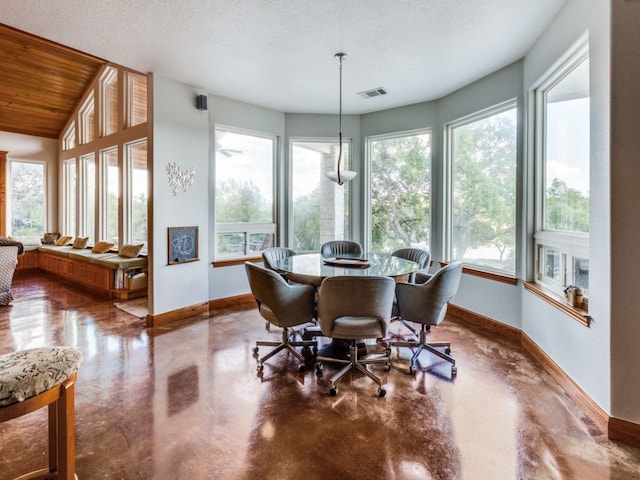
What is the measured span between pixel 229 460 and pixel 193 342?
183 cm

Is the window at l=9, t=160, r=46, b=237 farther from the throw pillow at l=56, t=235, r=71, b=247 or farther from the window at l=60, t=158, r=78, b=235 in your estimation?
the throw pillow at l=56, t=235, r=71, b=247

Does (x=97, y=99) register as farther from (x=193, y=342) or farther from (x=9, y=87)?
(x=193, y=342)

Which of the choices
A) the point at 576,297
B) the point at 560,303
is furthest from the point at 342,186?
the point at 576,297

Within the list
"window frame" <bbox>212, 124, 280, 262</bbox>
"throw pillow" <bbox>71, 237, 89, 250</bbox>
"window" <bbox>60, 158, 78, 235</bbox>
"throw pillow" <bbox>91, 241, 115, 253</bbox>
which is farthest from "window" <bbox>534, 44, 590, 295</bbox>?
"window" <bbox>60, 158, 78, 235</bbox>

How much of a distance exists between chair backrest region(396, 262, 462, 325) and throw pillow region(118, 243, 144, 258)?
4.43 metres

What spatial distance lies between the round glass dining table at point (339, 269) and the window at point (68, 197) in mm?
6567

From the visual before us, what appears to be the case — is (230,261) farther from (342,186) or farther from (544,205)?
(544,205)

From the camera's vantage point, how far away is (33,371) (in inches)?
50.7

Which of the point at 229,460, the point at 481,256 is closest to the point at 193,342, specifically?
the point at 229,460

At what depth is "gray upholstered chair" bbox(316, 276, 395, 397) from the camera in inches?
88.2

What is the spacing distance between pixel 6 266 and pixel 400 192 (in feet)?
18.3

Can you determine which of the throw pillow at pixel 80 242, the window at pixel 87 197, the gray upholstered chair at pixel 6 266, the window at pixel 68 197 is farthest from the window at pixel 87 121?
the gray upholstered chair at pixel 6 266

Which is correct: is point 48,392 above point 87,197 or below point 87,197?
below

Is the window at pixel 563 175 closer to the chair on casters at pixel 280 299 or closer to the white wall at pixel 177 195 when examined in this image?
the chair on casters at pixel 280 299
